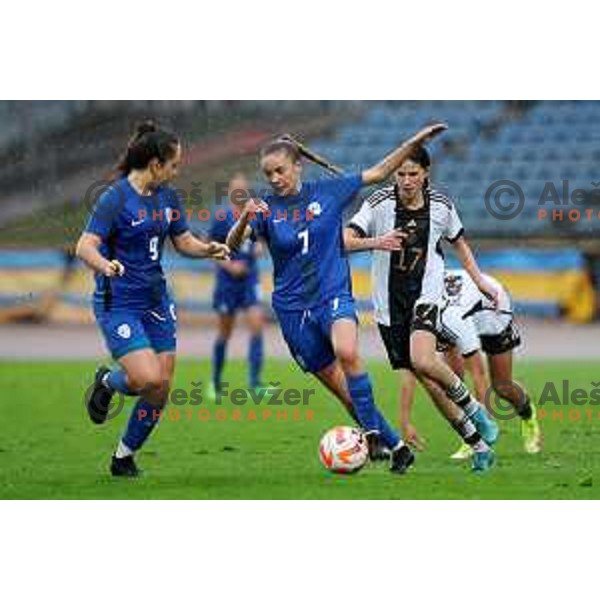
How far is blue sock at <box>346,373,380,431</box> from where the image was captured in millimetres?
8617

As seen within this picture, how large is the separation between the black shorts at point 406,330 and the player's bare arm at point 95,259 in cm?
142

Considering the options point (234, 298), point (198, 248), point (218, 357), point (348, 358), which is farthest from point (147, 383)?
point (234, 298)

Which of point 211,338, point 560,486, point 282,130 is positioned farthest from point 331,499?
point 211,338

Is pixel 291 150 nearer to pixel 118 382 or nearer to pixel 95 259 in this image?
pixel 95 259

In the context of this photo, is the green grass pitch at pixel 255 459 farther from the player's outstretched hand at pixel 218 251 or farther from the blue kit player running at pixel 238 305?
the player's outstretched hand at pixel 218 251

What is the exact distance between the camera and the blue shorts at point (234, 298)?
12930 millimetres

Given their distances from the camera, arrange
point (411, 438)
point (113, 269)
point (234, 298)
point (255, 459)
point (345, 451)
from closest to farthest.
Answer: point (113, 269) → point (345, 451) → point (255, 459) → point (411, 438) → point (234, 298)

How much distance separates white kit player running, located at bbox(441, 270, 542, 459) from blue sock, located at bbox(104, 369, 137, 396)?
1.81 metres

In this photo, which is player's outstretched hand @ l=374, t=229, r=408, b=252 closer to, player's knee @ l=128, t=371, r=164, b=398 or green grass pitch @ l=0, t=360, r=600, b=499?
green grass pitch @ l=0, t=360, r=600, b=499

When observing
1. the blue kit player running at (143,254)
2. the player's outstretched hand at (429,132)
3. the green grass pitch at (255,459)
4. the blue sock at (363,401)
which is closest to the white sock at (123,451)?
the green grass pitch at (255,459)

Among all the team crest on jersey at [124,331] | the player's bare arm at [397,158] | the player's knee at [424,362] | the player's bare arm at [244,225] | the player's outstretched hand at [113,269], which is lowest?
the player's knee at [424,362]

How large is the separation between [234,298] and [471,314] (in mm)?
3657

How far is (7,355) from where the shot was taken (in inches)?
520

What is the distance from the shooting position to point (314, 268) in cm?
873
